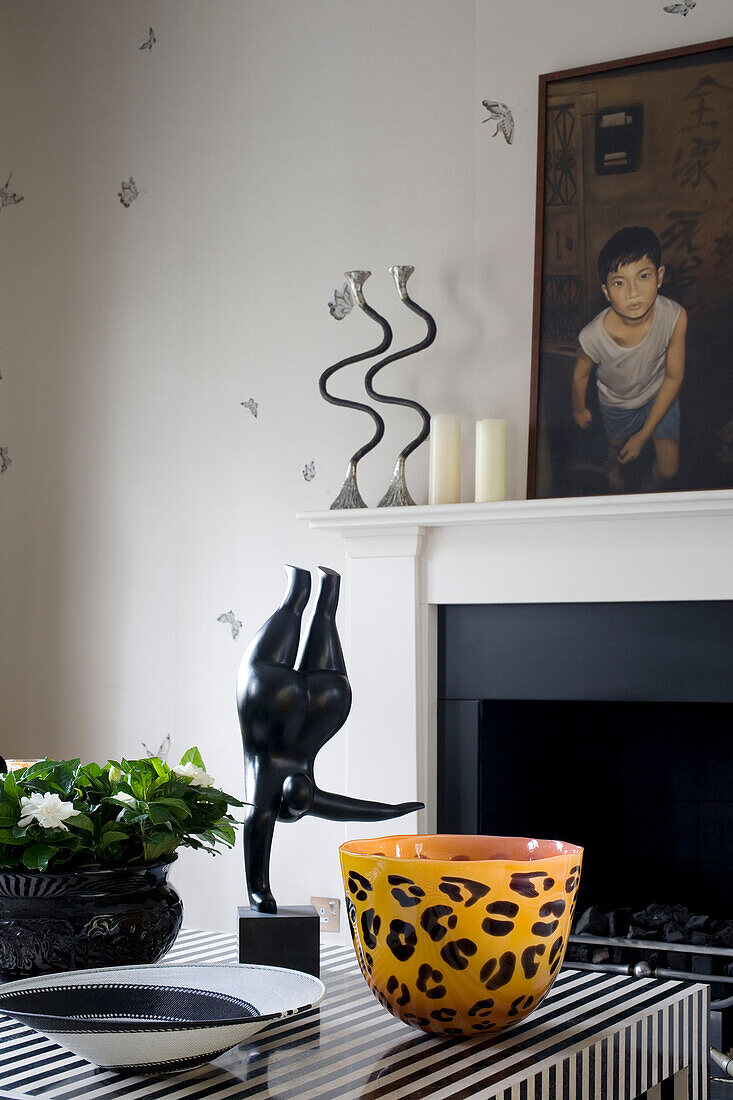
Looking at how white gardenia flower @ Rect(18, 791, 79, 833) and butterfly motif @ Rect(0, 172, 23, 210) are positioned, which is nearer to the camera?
white gardenia flower @ Rect(18, 791, 79, 833)

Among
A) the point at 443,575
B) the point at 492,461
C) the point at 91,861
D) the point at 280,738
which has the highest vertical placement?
the point at 492,461

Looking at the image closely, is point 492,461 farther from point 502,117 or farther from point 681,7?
point 681,7

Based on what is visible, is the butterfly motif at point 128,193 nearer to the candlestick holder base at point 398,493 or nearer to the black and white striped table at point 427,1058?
the candlestick holder base at point 398,493

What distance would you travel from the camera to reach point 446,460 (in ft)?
8.21

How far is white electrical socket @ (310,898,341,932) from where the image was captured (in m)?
2.65

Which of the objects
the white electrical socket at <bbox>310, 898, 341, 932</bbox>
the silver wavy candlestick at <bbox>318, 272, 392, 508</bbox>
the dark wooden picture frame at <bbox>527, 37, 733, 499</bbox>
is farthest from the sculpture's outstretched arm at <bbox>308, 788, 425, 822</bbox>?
the white electrical socket at <bbox>310, 898, 341, 932</bbox>

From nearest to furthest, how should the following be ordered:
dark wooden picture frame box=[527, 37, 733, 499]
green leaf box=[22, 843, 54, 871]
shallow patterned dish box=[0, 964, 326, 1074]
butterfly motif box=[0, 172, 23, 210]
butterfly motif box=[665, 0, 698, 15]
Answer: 1. shallow patterned dish box=[0, 964, 326, 1074]
2. green leaf box=[22, 843, 54, 871]
3. dark wooden picture frame box=[527, 37, 733, 499]
4. butterfly motif box=[665, 0, 698, 15]
5. butterfly motif box=[0, 172, 23, 210]

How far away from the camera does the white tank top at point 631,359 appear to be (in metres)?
2.36

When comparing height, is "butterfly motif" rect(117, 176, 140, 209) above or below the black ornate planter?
above

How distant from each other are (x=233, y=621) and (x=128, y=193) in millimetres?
1181

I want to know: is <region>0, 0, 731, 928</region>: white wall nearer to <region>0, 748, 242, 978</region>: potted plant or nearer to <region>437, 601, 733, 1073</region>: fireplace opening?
<region>437, 601, 733, 1073</region>: fireplace opening

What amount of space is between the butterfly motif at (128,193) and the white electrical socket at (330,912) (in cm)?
183

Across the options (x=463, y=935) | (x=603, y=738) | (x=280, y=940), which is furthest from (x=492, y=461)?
(x=463, y=935)

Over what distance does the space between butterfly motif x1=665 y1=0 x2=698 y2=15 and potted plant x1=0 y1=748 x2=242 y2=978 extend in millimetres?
2079
